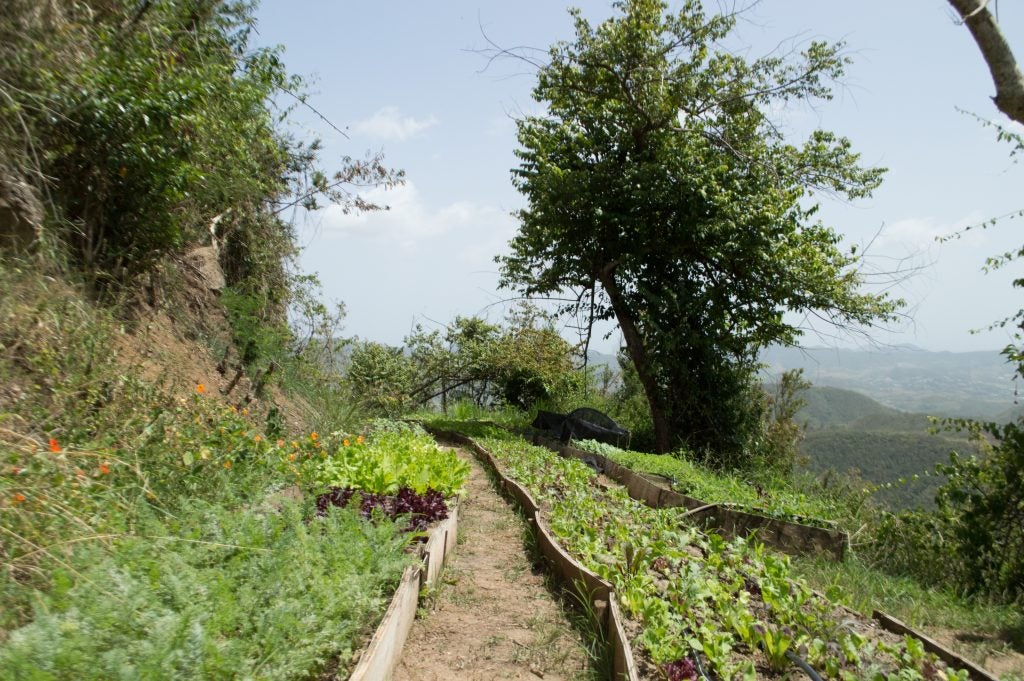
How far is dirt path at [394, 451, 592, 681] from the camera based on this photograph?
3404 mm

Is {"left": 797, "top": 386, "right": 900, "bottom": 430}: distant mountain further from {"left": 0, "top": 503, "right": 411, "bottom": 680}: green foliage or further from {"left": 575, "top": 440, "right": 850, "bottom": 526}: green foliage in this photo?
{"left": 0, "top": 503, "right": 411, "bottom": 680}: green foliage

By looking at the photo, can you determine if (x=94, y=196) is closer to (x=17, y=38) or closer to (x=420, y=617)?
(x=17, y=38)

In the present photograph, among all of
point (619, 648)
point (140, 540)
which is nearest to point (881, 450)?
point (619, 648)

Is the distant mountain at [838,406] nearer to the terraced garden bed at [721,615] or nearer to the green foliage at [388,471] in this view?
the green foliage at [388,471]

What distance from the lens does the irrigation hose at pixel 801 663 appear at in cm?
287

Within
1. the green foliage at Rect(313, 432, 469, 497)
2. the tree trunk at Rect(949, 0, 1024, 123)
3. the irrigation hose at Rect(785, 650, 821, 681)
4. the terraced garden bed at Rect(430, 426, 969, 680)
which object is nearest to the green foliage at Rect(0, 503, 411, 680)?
the terraced garden bed at Rect(430, 426, 969, 680)

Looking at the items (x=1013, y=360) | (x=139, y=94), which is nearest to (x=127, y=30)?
(x=139, y=94)

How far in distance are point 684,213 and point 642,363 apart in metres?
3.30

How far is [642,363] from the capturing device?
47.5 feet

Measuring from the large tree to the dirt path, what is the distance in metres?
8.78

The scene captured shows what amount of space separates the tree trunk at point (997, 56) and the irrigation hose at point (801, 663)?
264cm

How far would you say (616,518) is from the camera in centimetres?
550

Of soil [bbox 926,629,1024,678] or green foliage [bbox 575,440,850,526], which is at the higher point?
green foliage [bbox 575,440,850,526]

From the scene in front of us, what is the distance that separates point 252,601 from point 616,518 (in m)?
3.58
